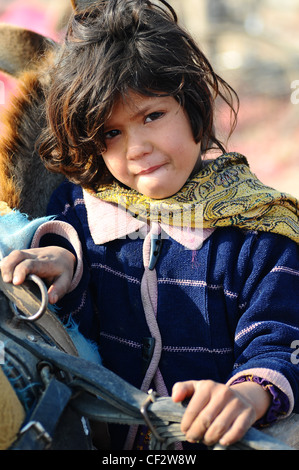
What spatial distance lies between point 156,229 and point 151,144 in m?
0.20

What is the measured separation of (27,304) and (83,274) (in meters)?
0.26

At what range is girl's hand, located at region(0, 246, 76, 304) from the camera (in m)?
1.14

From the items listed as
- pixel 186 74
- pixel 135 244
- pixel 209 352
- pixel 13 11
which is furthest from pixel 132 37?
pixel 13 11

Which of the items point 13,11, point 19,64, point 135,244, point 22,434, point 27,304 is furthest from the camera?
point 13,11

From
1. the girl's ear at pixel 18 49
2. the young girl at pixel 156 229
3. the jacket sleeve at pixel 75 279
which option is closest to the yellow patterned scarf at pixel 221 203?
the young girl at pixel 156 229

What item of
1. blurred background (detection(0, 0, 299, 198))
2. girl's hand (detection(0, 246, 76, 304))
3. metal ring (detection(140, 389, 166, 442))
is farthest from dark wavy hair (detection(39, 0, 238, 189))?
blurred background (detection(0, 0, 299, 198))

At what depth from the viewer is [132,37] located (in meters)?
1.32

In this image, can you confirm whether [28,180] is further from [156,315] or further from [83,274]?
[156,315]

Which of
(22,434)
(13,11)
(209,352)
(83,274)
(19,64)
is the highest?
(19,64)

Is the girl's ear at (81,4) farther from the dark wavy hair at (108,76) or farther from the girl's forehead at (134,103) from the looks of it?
the girl's forehead at (134,103)

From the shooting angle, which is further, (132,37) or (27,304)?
(132,37)

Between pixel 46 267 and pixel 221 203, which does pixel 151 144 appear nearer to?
pixel 221 203

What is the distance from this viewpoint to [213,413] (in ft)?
3.03

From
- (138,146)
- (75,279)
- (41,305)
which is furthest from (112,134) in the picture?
(41,305)
